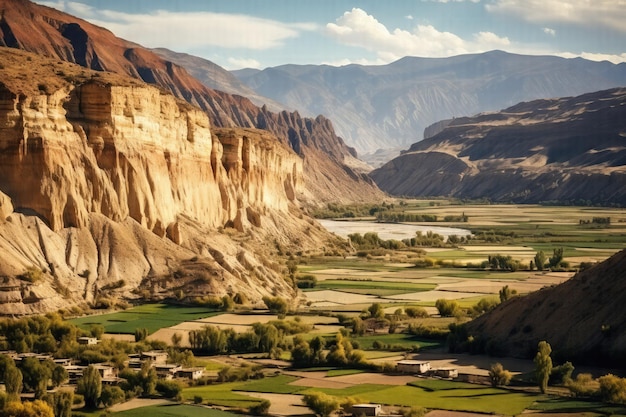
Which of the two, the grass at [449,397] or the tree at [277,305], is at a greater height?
the tree at [277,305]

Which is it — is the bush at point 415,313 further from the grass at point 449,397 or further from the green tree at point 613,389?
the green tree at point 613,389

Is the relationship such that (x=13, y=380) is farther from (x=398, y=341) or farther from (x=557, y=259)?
(x=557, y=259)

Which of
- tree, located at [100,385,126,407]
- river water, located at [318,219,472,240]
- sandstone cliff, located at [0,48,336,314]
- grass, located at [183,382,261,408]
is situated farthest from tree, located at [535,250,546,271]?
tree, located at [100,385,126,407]

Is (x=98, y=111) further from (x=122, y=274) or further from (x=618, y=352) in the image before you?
(x=618, y=352)

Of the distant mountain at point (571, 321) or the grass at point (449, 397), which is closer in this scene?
the grass at point (449, 397)

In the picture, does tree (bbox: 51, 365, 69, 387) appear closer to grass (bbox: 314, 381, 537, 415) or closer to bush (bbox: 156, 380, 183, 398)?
bush (bbox: 156, 380, 183, 398)

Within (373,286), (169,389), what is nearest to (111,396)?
(169,389)

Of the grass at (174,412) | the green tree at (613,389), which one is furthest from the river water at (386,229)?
the grass at (174,412)

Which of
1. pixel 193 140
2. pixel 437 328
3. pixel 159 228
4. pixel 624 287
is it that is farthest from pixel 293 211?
pixel 624 287
